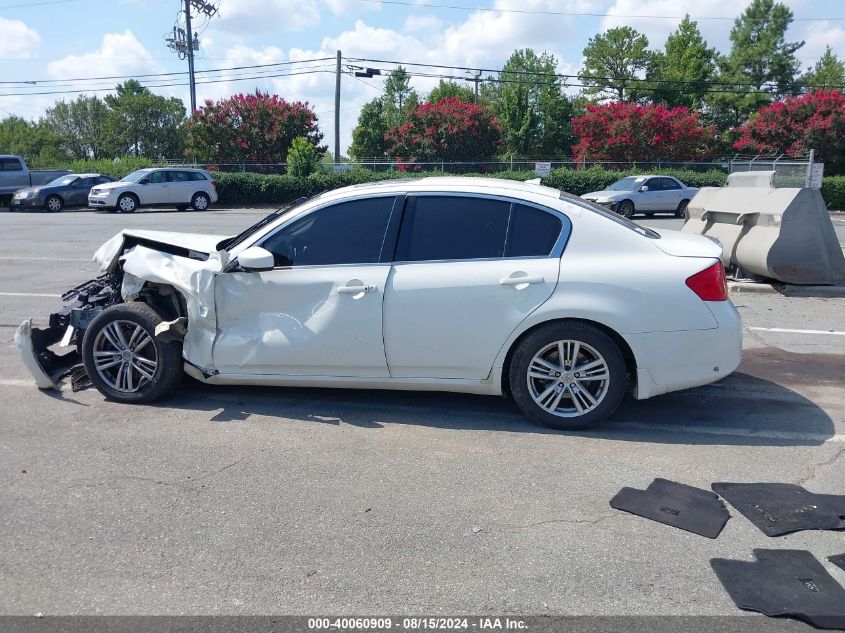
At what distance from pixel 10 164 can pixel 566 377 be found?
32.3 meters

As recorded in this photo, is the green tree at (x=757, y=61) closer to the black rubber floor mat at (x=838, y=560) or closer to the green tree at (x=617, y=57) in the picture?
the green tree at (x=617, y=57)

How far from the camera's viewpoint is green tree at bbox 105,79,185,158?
245ft

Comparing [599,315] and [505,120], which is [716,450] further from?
[505,120]

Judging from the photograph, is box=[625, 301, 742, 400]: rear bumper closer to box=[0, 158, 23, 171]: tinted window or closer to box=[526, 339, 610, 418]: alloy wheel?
box=[526, 339, 610, 418]: alloy wheel

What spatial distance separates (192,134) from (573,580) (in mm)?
40244

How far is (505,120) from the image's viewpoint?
51031mm

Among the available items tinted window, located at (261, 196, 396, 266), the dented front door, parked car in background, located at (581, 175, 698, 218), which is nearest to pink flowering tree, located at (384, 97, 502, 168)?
parked car in background, located at (581, 175, 698, 218)

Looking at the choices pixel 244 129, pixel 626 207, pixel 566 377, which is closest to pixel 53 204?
pixel 244 129

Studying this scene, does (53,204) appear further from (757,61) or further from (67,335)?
(757,61)

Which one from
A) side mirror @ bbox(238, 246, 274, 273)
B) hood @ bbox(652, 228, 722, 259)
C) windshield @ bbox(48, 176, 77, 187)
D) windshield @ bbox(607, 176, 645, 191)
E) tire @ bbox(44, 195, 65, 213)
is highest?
hood @ bbox(652, 228, 722, 259)

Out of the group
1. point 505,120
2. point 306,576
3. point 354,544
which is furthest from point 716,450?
point 505,120

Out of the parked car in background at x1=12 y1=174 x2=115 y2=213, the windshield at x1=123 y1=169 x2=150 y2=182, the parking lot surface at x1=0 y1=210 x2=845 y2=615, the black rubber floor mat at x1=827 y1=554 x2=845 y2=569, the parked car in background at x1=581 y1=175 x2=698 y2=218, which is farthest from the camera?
the parked car in background at x1=12 y1=174 x2=115 y2=213

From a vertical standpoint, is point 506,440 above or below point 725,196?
below

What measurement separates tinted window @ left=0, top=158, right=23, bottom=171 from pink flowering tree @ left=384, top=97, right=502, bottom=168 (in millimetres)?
18296
